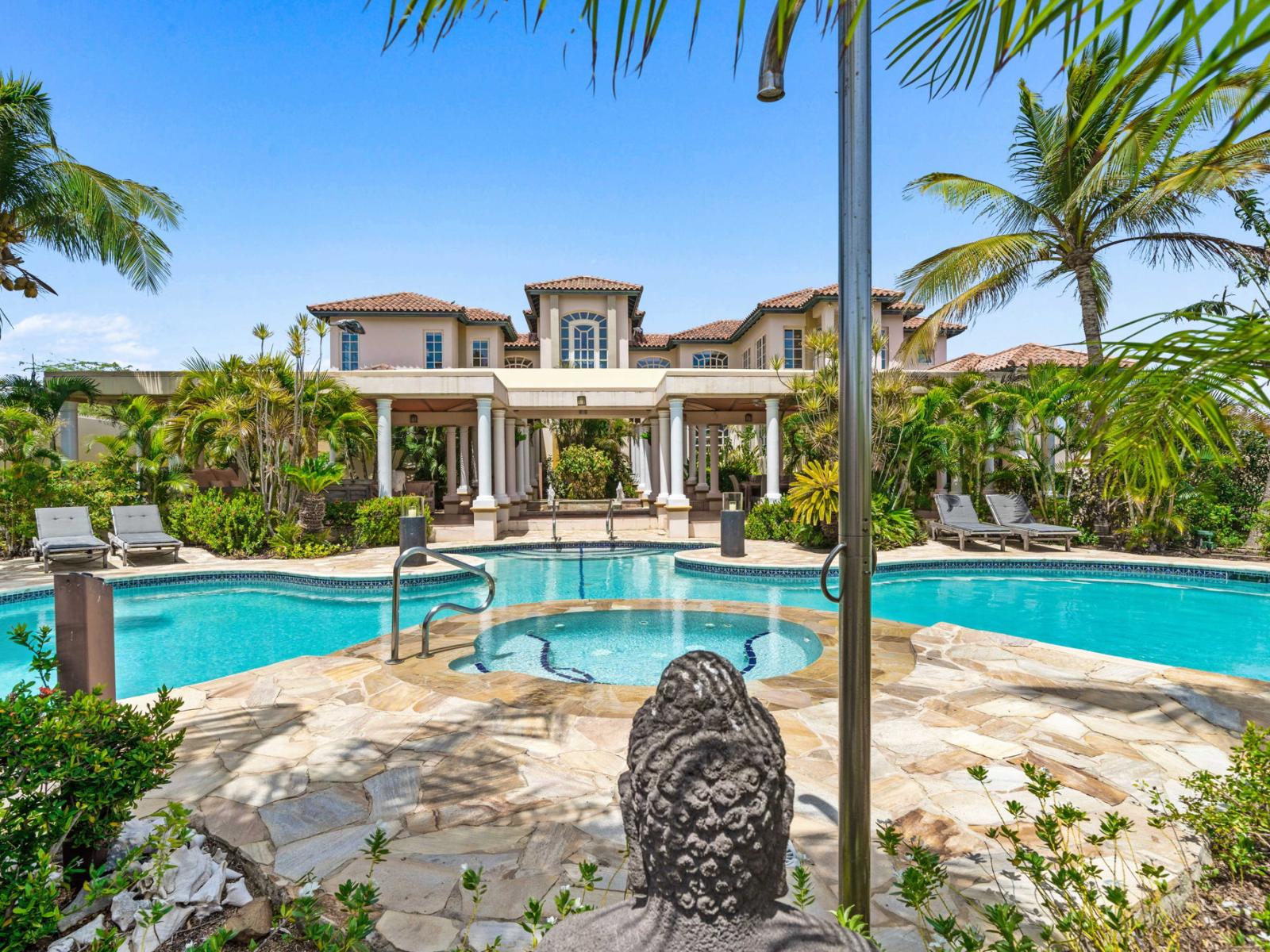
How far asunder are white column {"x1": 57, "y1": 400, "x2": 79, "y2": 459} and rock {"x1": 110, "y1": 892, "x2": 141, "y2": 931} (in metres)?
19.4

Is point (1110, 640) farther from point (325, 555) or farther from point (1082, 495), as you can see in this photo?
point (325, 555)

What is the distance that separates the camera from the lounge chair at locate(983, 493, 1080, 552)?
1441 cm

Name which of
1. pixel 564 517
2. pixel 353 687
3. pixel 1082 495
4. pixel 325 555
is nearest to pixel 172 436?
pixel 325 555

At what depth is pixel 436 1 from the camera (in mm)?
1090

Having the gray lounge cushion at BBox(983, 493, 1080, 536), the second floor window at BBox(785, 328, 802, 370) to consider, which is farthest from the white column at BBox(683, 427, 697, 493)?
the gray lounge cushion at BBox(983, 493, 1080, 536)

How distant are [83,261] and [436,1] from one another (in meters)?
16.1

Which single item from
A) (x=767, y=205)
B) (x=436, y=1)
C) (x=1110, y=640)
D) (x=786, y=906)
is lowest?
(x=1110, y=640)

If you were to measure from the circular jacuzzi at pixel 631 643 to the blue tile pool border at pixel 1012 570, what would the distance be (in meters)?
4.09

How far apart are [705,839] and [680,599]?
9179mm

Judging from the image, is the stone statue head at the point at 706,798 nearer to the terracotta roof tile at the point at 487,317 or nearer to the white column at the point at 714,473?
the white column at the point at 714,473

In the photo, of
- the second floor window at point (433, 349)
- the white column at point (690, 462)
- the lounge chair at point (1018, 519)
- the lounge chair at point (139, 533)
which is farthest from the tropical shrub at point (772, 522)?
the second floor window at point (433, 349)

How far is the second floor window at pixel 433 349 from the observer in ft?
83.6

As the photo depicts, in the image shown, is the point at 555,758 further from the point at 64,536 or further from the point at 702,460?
the point at 702,460

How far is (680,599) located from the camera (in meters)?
10.3
